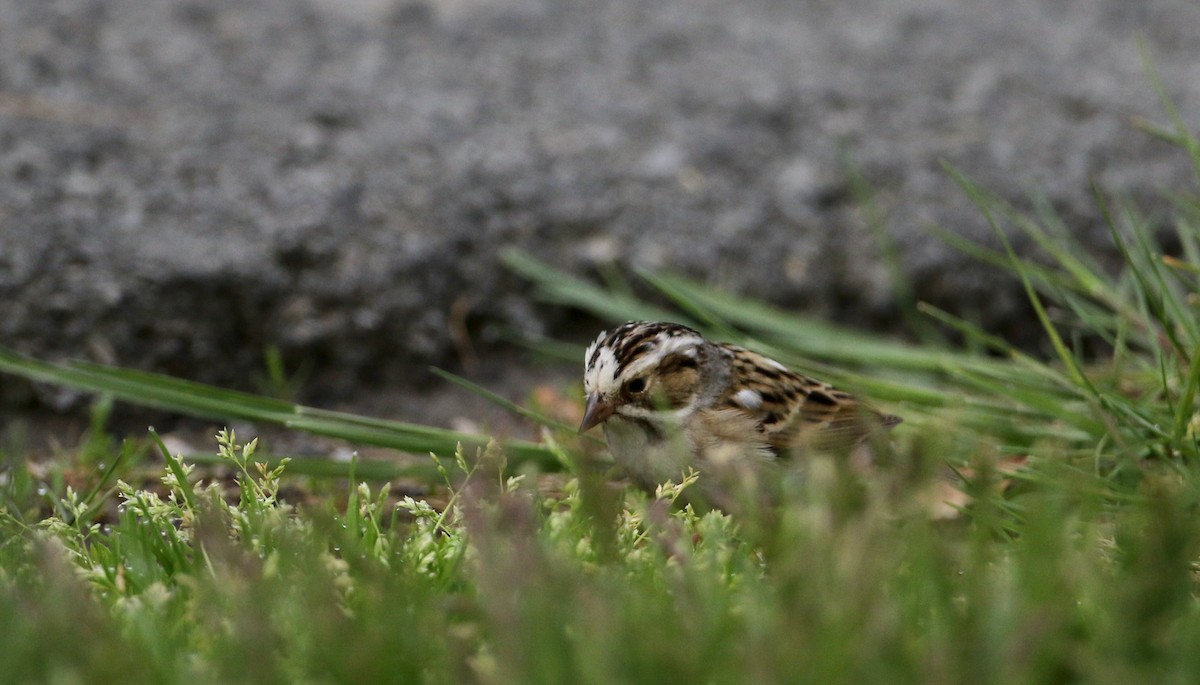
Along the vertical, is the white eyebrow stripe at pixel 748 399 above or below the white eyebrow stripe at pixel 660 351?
below

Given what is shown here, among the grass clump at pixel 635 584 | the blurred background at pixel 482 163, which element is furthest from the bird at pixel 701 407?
the blurred background at pixel 482 163

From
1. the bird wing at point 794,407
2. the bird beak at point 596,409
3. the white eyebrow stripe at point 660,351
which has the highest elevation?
the white eyebrow stripe at point 660,351

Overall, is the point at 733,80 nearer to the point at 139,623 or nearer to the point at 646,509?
the point at 646,509

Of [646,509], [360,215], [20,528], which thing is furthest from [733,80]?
[20,528]

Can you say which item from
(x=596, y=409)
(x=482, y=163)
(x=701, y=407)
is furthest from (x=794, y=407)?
(x=482, y=163)

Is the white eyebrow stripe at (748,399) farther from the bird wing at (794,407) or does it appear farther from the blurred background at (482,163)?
the blurred background at (482,163)

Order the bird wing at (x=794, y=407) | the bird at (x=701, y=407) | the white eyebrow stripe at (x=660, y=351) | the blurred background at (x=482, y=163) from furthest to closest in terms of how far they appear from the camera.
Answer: the blurred background at (x=482, y=163), the bird wing at (x=794, y=407), the white eyebrow stripe at (x=660, y=351), the bird at (x=701, y=407)
